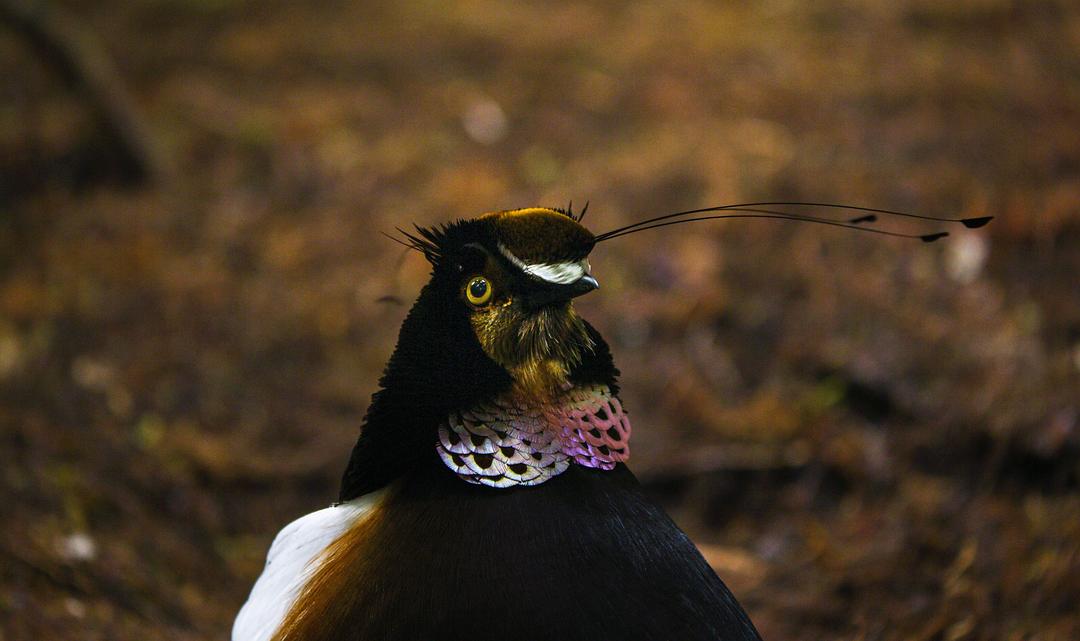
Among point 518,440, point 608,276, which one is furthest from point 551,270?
point 608,276

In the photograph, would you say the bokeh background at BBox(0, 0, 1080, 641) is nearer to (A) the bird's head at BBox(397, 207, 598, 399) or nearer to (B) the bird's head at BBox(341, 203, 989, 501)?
(B) the bird's head at BBox(341, 203, 989, 501)

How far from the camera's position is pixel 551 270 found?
1.69 meters

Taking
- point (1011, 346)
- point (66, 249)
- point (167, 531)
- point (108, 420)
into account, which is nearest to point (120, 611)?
point (167, 531)

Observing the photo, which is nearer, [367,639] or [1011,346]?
[367,639]

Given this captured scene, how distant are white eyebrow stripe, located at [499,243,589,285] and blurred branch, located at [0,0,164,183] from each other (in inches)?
186

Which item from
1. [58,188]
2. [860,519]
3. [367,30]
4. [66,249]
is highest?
[367,30]

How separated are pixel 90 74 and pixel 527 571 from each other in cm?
507

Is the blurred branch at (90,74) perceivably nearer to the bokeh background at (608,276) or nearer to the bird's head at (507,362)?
the bokeh background at (608,276)

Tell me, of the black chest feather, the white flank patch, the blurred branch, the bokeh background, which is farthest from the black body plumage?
the blurred branch

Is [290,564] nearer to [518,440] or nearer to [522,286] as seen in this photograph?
[518,440]

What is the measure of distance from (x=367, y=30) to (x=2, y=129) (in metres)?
2.77

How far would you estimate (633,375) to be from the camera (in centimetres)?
444

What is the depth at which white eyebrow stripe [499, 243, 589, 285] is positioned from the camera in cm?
169

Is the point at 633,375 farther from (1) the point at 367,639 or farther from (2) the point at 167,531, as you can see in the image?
(1) the point at 367,639
